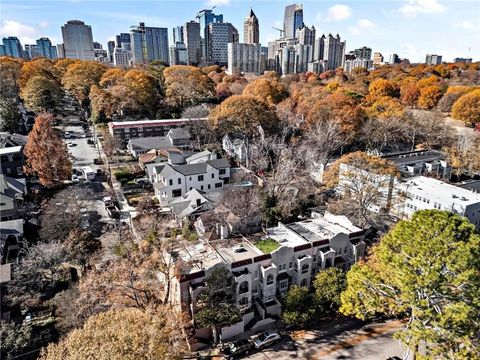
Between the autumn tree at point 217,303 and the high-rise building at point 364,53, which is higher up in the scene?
the high-rise building at point 364,53

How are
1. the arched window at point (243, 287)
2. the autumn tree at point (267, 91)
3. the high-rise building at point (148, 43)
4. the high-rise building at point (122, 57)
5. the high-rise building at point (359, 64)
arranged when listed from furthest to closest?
the high-rise building at point (122, 57)
the high-rise building at point (148, 43)
the high-rise building at point (359, 64)
the autumn tree at point (267, 91)
the arched window at point (243, 287)

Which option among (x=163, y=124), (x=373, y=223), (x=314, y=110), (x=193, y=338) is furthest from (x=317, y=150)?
(x=193, y=338)

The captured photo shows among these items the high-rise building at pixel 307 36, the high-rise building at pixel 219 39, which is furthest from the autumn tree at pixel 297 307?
the high-rise building at pixel 307 36

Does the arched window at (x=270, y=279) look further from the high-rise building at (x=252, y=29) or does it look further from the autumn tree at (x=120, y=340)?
the high-rise building at (x=252, y=29)

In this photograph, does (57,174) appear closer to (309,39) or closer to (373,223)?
(373,223)

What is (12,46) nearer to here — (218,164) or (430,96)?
(218,164)

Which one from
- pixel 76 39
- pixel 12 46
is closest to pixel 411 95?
pixel 76 39

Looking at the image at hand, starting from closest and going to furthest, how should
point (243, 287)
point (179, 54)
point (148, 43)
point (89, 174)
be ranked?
point (243, 287), point (89, 174), point (179, 54), point (148, 43)
